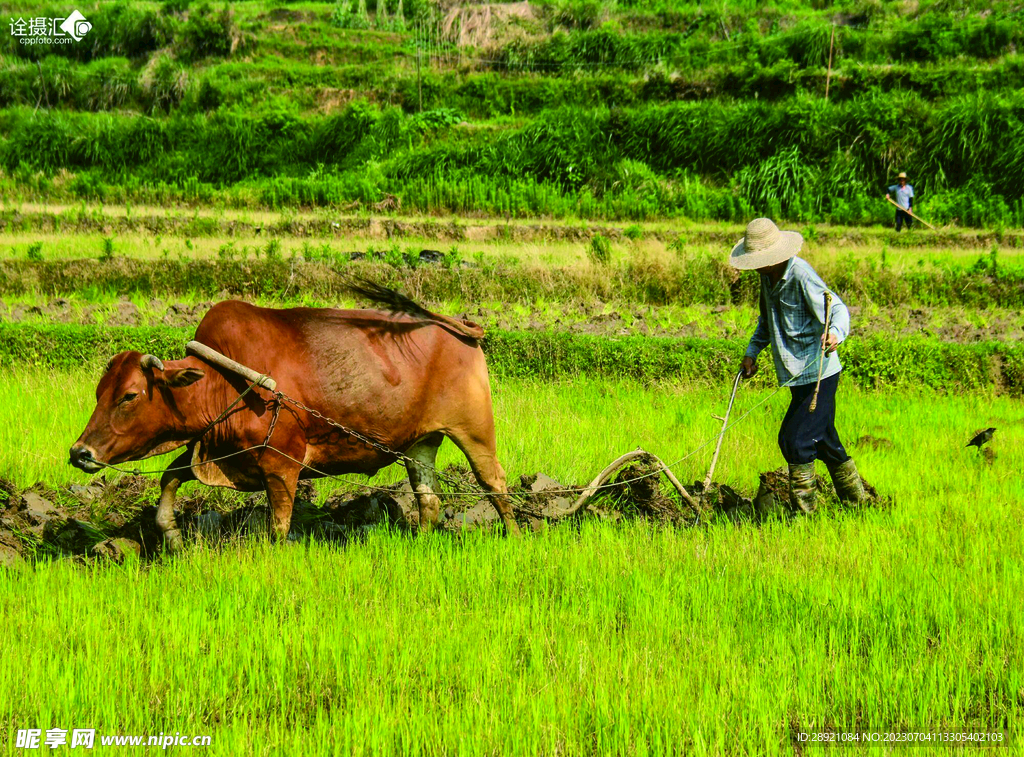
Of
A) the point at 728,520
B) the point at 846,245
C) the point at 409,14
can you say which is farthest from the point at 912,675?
the point at 409,14

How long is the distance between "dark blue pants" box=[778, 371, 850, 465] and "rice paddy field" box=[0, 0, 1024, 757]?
0.33 m

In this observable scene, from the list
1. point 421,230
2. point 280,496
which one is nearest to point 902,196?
point 421,230

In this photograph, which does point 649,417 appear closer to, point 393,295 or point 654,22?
point 393,295

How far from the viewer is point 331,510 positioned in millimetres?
5168

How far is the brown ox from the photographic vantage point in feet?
13.4

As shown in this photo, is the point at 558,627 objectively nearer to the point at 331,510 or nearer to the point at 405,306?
the point at 405,306

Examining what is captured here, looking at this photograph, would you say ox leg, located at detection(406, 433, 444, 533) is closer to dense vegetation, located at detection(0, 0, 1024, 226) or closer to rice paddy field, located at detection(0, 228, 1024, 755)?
rice paddy field, located at detection(0, 228, 1024, 755)

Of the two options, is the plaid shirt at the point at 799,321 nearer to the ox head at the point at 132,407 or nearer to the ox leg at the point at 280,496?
the ox leg at the point at 280,496

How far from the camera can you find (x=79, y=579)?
12.8 feet

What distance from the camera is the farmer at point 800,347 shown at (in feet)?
15.3

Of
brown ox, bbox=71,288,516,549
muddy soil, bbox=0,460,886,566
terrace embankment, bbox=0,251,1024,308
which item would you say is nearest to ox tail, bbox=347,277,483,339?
brown ox, bbox=71,288,516,549

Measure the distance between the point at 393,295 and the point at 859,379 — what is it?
5.11 meters

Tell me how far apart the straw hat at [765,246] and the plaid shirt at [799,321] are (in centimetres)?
9

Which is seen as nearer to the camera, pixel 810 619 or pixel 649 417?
pixel 810 619
